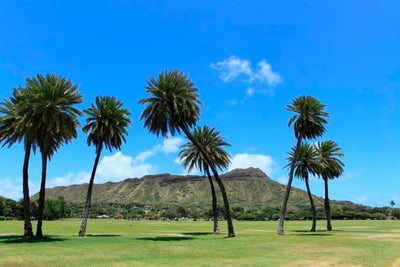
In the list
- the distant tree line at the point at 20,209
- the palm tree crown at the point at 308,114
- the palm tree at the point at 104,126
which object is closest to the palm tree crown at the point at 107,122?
the palm tree at the point at 104,126

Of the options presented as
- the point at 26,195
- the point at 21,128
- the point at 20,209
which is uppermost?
the point at 21,128

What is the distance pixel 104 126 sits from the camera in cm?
4322

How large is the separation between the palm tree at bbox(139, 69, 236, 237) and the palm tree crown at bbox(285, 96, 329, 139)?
53.0 feet

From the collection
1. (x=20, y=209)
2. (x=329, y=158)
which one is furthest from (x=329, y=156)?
(x=20, y=209)

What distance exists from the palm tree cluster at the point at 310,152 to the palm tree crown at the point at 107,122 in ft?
79.8

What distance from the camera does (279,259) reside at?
69.7ft

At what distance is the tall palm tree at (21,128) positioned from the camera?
118 ft

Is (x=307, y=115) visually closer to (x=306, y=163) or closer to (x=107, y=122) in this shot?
(x=306, y=163)

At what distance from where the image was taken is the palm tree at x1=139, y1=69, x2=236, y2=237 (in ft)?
134

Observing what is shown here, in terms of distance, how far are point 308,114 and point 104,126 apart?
2863cm

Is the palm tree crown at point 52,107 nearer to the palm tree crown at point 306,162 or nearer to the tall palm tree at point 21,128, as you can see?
the tall palm tree at point 21,128

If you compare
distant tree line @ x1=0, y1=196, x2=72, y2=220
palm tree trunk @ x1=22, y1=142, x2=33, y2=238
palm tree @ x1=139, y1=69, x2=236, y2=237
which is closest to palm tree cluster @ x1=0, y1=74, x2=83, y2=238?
palm tree trunk @ x1=22, y1=142, x2=33, y2=238

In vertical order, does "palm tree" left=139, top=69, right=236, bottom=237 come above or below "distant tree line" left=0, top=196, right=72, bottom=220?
above

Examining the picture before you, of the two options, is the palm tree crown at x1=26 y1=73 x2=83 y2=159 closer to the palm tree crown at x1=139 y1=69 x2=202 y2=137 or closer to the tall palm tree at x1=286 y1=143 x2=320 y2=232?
the palm tree crown at x1=139 y1=69 x2=202 y2=137
